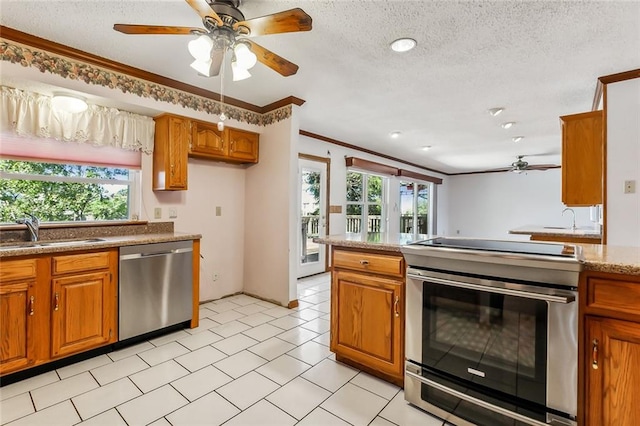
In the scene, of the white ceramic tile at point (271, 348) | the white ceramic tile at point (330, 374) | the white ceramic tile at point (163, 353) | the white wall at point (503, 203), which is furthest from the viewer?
the white wall at point (503, 203)

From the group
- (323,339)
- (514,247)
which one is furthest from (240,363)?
(514,247)

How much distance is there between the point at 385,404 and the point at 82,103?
129 inches

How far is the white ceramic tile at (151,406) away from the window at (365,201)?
440cm

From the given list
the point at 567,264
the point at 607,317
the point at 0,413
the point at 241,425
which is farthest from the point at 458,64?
the point at 0,413

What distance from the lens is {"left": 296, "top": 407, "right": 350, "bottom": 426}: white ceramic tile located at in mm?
1616

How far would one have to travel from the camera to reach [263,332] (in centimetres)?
279

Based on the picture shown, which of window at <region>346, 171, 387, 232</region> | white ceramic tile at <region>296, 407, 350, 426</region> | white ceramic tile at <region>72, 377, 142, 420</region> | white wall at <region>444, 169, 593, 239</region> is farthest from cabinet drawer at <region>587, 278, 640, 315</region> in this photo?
white wall at <region>444, 169, 593, 239</region>

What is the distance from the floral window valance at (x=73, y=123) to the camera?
7.43 ft

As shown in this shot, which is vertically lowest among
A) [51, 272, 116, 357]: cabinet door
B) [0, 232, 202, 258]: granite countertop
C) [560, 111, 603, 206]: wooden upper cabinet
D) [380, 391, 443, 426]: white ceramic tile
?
[380, 391, 443, 426]: white ceramic tile

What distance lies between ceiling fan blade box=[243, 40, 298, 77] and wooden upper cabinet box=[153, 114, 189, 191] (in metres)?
1.51

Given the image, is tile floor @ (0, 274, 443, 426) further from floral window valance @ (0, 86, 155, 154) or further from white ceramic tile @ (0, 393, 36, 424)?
floral window valance @ (0, 86, 155, 154)

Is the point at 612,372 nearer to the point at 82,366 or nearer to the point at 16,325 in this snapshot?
the point at 82,366

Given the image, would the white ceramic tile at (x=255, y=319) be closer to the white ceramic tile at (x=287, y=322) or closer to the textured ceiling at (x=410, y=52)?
the white ceramic tile at (x=287, y=322)

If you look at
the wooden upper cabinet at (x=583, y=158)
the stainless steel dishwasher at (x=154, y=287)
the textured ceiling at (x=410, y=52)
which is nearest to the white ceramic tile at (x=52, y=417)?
the stainless steel dishwasher at (x=154, y=287)
